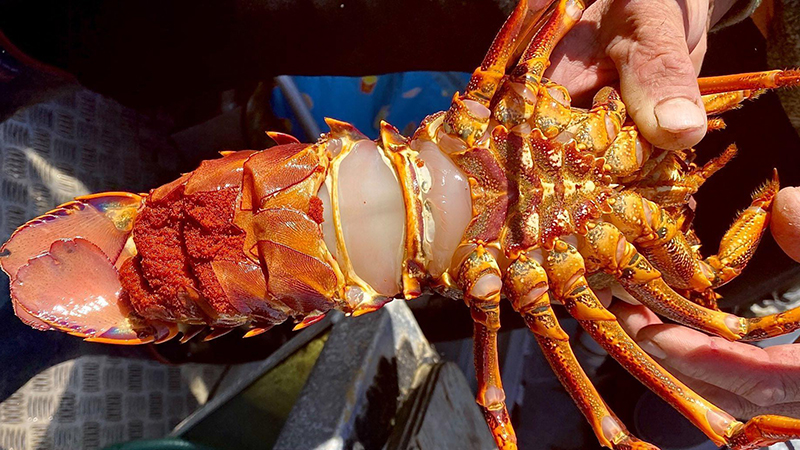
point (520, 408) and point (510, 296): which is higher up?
point (510, 296)

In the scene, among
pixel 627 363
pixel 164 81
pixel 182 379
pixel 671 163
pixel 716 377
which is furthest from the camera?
pixel 182 379

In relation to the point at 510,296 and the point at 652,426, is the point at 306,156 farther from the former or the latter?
the point at 652,426

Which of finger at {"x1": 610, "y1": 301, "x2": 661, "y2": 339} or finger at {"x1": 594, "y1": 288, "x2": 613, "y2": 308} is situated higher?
finger at {"x1": 594, "y1": 288, "x2": 613, "y2": 308}

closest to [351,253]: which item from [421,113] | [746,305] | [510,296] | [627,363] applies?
[510,296]

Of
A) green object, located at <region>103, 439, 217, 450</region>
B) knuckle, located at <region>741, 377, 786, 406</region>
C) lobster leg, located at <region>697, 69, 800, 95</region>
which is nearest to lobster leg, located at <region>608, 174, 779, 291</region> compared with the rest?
lobster leg, located at <region>697, 69, 800, 95</region>

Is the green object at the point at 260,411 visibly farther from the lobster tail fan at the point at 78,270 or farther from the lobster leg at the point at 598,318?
the lobster leg at the point at 598,318

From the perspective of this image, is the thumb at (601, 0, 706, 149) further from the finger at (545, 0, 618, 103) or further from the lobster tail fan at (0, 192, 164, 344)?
the lobster tail fan at (0, 192, 164, 344)
